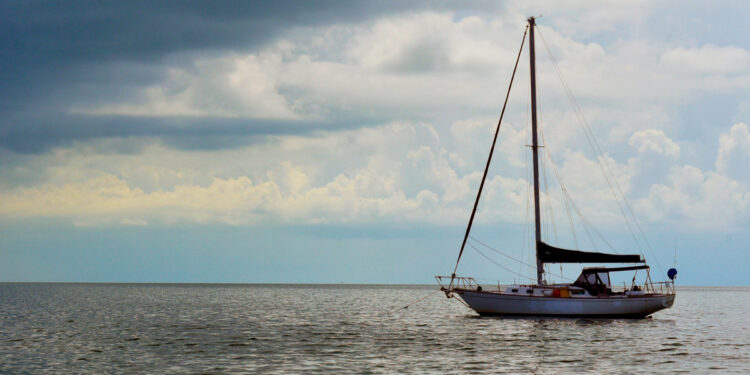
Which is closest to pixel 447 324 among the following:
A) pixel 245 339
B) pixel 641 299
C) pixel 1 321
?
pixel 641 299

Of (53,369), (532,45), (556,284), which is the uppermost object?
(532,45)

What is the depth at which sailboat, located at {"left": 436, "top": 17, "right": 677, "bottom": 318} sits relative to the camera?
59844mm

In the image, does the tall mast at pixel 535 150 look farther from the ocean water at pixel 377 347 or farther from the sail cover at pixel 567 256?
the ocean water at pixel 377 347

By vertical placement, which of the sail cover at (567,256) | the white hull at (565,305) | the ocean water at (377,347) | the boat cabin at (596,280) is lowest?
the ocean water at (377,347)

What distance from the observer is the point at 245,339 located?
51.6m

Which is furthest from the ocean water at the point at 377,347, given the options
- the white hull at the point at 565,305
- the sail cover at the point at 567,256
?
the sail cover at the point at 567,256

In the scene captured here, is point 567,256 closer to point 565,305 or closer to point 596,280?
point 596,280

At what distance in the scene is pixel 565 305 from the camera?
5959cm

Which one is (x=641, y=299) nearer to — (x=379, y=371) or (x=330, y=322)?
(x=330, y=322)

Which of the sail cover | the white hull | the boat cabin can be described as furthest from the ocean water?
the sail cover

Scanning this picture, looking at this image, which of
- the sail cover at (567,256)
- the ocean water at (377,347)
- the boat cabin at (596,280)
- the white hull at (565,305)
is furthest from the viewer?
the boat cabin at (596,280)

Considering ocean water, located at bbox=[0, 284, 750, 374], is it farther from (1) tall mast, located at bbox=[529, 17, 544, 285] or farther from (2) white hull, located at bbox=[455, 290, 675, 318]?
(1) tall mast, located at bbox=[529, 17, 544, 285]

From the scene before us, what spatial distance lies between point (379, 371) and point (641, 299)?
34.6 m

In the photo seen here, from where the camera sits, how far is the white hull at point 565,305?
59.6m
